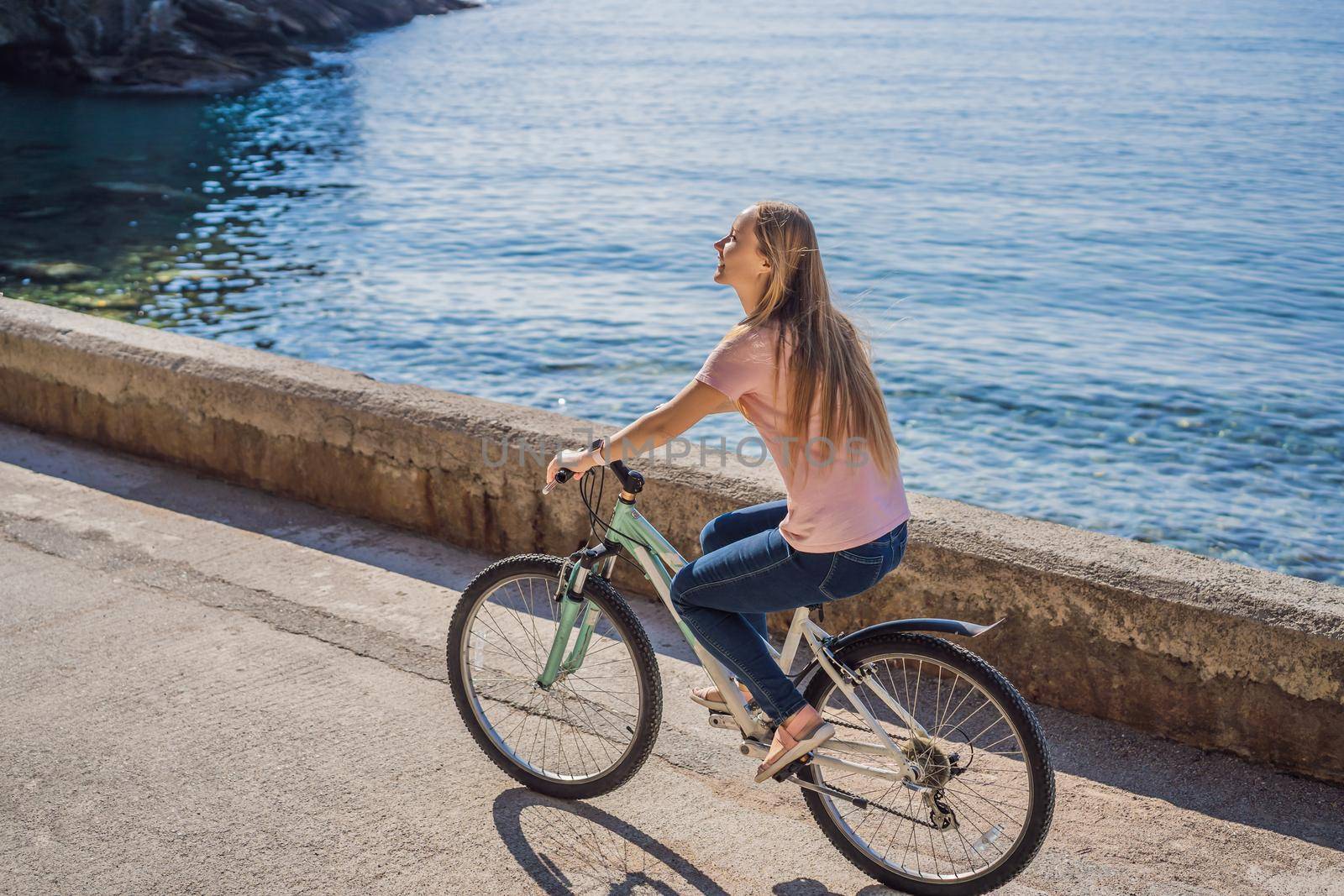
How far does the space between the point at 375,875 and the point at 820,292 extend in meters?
1.95

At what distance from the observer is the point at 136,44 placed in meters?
40.3

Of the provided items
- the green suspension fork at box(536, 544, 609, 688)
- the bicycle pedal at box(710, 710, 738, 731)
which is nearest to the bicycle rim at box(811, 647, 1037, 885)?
the bicycle pedal at box(710, 710, 738, 731)

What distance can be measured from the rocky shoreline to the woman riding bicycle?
4142cm

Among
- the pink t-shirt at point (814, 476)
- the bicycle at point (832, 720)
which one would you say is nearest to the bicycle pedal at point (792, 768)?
the bicycle at point (832, 720)

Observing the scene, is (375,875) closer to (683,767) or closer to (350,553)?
(683,767)

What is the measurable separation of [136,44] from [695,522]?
41.6 meters

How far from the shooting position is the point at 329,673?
449 centimetres

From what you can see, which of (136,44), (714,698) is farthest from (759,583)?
(136,44)

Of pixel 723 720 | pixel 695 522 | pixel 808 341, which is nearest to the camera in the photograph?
pixel 808 341

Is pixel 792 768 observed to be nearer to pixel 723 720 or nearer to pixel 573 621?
pixel 723 720

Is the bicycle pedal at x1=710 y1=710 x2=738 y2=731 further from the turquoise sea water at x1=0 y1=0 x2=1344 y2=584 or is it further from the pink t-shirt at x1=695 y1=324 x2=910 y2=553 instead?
the turquoise sea water at x1=0 y1=0 x2=1344 y2=584

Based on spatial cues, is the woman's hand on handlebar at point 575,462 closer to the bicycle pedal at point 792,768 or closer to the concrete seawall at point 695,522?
the bicycle pedal at point 792,768

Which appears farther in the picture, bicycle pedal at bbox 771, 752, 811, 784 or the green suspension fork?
the green suspension fork

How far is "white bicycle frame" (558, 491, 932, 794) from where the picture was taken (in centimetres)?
327
